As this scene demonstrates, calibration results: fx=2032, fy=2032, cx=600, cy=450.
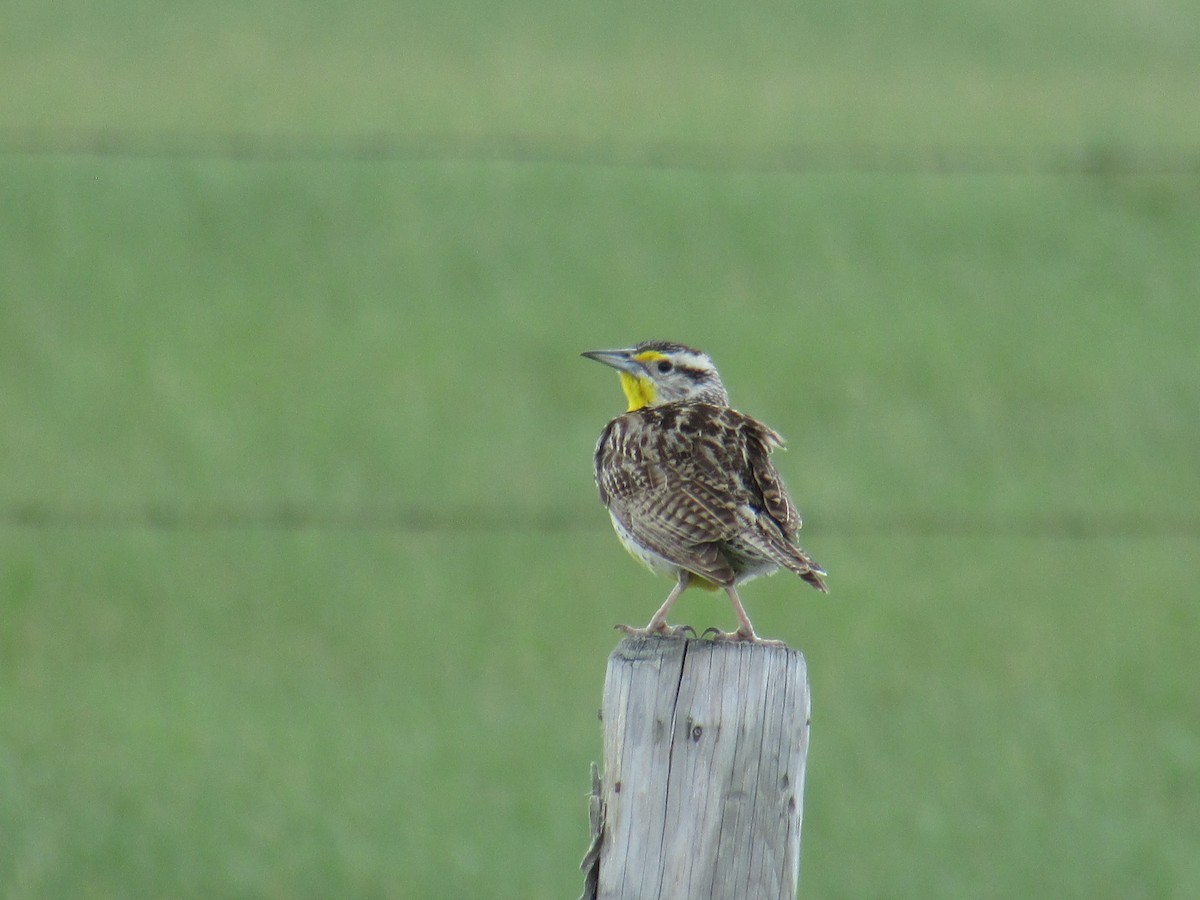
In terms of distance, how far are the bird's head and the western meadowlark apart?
44 cm

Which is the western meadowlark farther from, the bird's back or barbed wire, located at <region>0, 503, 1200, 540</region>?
barbed wire, located at <region>0, 503, 1200, 540</region>

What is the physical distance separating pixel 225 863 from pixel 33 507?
20.9ft

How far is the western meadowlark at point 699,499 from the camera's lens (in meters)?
5.17

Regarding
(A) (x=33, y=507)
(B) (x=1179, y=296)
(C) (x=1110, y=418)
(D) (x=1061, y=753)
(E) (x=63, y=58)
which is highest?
(E) (x=63, y=58)

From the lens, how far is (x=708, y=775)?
4027 millimetres

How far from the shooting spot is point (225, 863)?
1066 centimetres

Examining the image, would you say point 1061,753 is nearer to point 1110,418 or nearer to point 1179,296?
point 1110,418

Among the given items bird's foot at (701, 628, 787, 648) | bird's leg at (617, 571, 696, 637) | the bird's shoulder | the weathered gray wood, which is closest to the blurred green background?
the bird's shoulder

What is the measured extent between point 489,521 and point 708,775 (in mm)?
12382

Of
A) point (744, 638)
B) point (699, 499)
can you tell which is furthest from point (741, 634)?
point (699, 499)

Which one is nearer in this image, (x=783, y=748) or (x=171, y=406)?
(x=783, y=748)

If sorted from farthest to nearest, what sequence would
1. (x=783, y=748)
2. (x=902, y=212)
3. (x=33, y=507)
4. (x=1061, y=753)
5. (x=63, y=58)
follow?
(x=63, y=58)
(x=902, y=212)
(x=33, y=507)
(x=1061, y=753)
(x=783, y=748)

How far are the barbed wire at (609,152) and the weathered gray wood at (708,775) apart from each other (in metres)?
18.9

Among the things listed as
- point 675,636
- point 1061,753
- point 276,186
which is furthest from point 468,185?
point 675,636
